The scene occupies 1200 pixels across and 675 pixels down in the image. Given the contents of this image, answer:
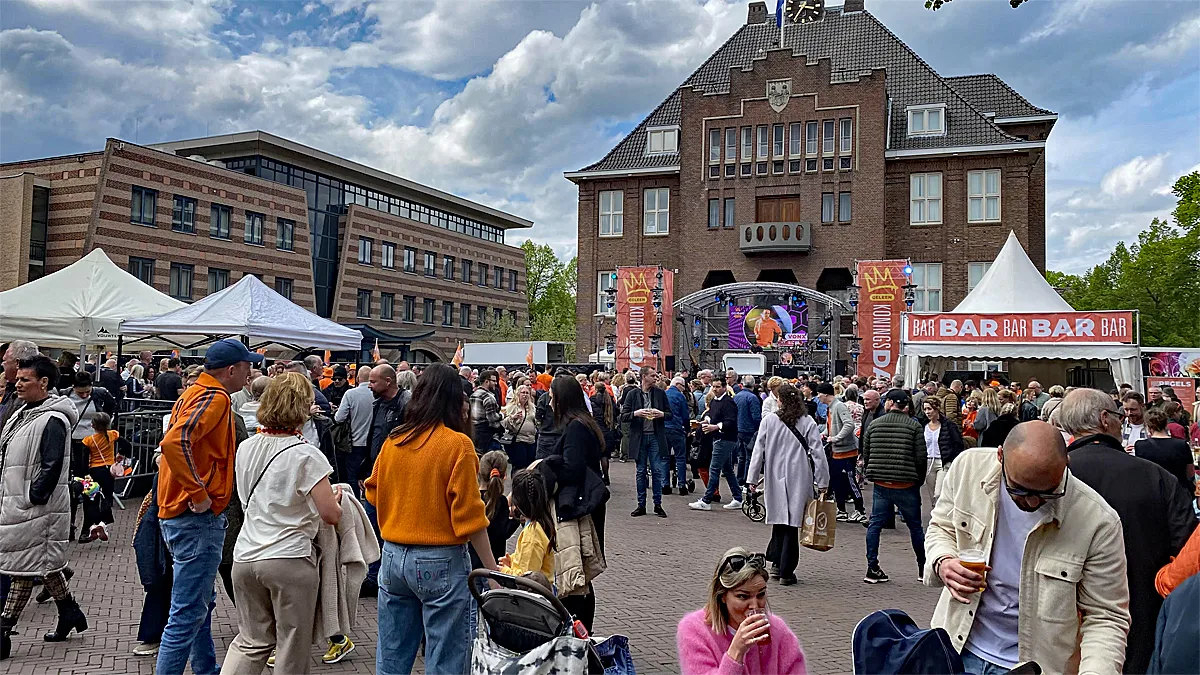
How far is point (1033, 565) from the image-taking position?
9.96 feet

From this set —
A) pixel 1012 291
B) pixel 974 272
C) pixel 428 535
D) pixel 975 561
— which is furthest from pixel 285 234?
pixel 975 561

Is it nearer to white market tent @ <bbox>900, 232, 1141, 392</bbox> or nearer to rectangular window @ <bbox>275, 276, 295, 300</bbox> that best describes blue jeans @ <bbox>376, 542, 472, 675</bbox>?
white market tent @ <bbox>900, 232, 1141, 392</bbox>

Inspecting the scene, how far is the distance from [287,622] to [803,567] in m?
6.26

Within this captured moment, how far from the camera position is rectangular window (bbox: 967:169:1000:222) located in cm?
3625

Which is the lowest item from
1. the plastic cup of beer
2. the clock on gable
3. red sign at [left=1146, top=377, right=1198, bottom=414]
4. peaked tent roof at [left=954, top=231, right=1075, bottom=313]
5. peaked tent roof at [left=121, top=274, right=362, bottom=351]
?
the plastic cup of beer

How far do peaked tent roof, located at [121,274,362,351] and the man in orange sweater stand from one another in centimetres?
859

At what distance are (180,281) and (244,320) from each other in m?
26.8

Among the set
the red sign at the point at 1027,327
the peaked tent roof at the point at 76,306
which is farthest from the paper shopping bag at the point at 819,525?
the red sign at the point at 1027,327

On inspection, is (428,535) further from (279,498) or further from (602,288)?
(602,288)

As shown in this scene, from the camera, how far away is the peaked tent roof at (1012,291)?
22781 millimetres

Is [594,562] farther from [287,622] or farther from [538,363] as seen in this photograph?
[538,363]

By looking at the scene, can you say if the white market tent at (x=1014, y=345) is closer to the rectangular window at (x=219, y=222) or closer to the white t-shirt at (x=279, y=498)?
the white t-shirt at (x=279, y=498)

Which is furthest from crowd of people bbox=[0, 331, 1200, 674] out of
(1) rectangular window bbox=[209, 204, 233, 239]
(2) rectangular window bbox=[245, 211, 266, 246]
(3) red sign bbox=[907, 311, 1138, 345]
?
(2) rectangular window bbox=[245, 211, 266, 246]

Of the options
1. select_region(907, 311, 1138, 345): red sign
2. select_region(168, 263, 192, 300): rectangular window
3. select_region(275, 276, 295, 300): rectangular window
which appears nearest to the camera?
select_region(907, 311, 1138, 345): red sign
